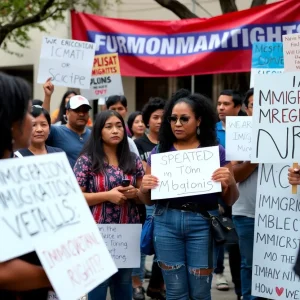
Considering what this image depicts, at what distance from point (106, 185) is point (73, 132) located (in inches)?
47.5

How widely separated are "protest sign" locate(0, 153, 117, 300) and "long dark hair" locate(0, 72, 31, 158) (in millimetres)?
79

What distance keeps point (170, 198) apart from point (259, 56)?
2.95 meters

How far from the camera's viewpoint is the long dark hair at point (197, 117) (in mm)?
4816

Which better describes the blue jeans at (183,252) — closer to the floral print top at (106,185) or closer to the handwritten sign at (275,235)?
the floral print top at (106,185)

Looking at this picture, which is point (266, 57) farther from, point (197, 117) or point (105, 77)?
point (197, 117)

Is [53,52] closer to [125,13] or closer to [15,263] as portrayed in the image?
[15,263]

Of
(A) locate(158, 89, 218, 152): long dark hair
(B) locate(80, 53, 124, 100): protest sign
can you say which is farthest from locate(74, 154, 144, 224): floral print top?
(B) locate(80, 53, 124, 100): protest sign

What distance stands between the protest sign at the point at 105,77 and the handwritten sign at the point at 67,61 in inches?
20.6

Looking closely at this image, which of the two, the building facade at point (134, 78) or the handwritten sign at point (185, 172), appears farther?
the building facade at point (134, 78)

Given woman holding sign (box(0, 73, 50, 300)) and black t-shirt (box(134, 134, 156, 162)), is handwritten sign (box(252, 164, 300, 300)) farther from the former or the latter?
woman holding sign (box(0, 73, 50, 300))

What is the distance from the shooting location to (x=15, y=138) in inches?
95.6

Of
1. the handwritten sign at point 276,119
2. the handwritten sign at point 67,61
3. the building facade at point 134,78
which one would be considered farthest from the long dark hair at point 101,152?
the building facade at point 134,78

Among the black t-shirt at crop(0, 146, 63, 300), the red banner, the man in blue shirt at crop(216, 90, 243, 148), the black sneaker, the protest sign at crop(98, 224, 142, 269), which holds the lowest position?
the black sneaker

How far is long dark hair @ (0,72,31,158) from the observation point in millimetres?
2352
